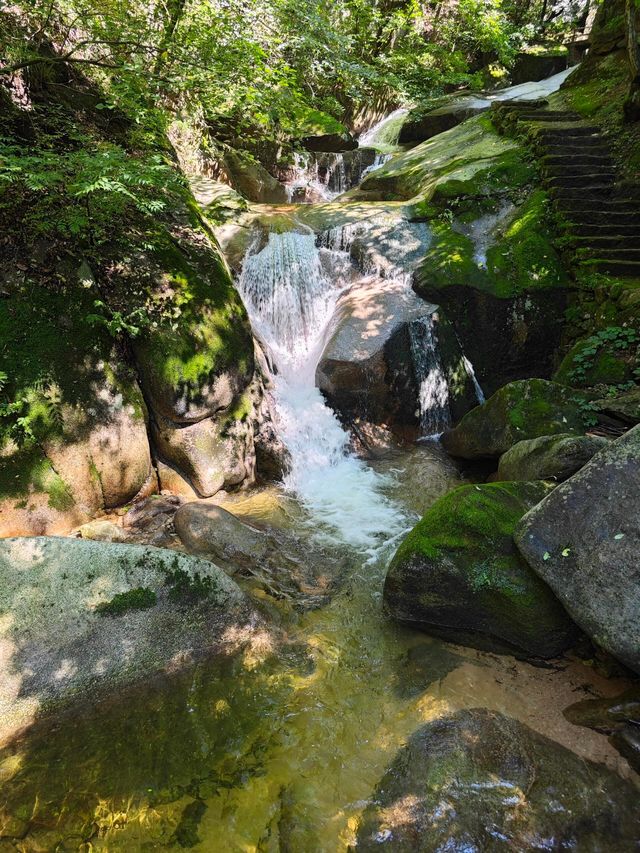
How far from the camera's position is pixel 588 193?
878 cm

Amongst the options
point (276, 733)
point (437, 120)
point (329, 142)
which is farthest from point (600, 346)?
point (437, 120)

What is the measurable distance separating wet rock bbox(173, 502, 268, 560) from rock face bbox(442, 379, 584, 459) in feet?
11.4

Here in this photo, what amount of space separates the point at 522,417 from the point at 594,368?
183 cm

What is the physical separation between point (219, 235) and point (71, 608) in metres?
7.81

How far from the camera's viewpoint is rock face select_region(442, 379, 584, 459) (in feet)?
20.1

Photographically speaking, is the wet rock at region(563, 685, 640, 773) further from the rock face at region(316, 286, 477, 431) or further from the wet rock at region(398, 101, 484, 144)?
the wet rock at region(398, 101, 484, 144)

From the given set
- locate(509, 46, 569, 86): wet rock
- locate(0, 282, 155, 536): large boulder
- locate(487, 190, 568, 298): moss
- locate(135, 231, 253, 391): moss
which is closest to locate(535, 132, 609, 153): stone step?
locate(487, 190, 568, 298): moss

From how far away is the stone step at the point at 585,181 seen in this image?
8.81 metres

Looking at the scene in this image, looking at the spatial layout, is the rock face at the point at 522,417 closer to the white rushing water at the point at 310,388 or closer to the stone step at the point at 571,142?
the white rushing water at the point at 310,388

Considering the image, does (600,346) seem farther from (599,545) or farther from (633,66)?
(633,66)

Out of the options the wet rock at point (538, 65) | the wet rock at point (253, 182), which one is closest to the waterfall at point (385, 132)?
the wet rock at point (253, 182)

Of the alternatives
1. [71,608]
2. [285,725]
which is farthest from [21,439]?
[285,725]

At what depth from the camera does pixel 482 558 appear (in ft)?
12.6

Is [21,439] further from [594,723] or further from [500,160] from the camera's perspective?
[500,160]
